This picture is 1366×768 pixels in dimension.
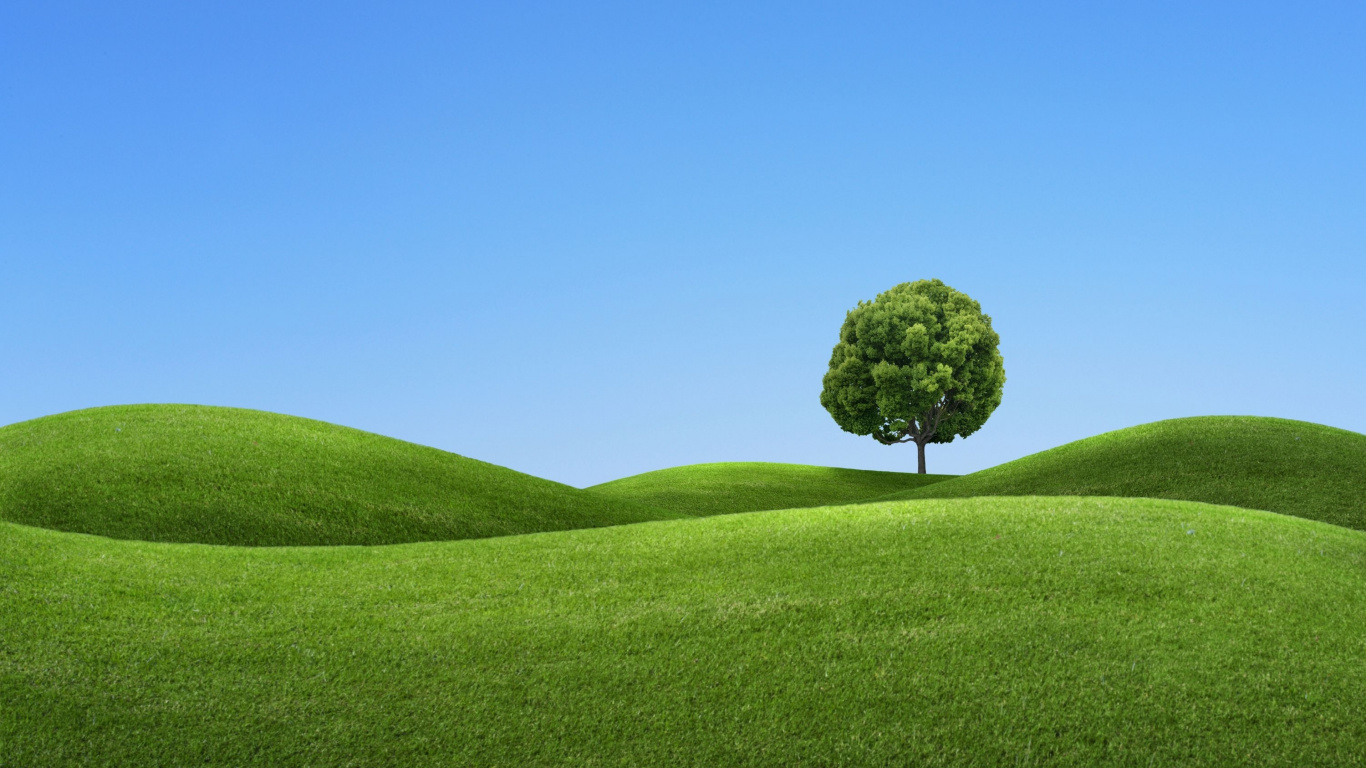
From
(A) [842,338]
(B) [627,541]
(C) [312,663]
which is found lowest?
(C) [312,663]

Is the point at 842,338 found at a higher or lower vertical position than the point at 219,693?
higher

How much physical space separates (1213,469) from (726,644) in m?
26.1

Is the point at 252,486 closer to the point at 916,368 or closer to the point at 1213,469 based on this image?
the point at 1213,469

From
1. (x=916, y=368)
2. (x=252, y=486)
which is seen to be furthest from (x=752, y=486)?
(x=252, y=486)

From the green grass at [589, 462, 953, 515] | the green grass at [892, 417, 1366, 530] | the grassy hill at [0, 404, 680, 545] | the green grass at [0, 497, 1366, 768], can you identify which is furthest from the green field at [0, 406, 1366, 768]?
the green grass at [589, 462, 953, 515]

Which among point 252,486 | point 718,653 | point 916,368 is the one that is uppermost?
point 916,368

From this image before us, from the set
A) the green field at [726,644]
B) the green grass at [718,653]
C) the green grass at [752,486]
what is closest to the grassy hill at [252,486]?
the green field at [726,644]

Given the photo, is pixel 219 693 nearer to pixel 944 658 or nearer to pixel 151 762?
pixel 151 762

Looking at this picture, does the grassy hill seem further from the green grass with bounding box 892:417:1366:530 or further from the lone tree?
the lone tree

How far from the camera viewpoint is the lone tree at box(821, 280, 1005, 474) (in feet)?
160

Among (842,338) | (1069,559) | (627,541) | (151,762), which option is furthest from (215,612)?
(842,338)

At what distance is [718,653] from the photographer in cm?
1098

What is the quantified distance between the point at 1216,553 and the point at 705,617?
8891 millimetres

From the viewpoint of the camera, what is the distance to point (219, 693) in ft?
34.7
